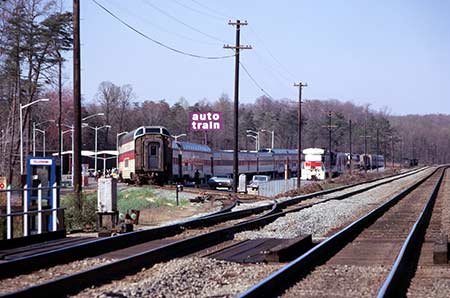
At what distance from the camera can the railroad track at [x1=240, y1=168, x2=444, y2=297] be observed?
10.7 meters

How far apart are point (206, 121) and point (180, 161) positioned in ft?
12.6

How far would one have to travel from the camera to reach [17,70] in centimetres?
5744

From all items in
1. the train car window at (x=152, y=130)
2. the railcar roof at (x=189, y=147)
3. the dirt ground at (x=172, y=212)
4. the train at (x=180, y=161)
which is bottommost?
the dirt ground at (x=172, y=212)

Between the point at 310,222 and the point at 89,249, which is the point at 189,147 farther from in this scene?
the point at 89,249

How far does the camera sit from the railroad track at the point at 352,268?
420 inches

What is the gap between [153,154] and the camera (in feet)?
170

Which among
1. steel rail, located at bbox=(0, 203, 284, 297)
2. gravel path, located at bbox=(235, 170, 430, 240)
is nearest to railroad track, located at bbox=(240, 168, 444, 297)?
gravel path, located at bbox=(235, 170, 430, 240)

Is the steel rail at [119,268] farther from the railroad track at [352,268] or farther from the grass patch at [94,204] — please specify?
the grass patch at [94,204]

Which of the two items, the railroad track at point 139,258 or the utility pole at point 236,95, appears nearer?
the railroad track at point 139,258

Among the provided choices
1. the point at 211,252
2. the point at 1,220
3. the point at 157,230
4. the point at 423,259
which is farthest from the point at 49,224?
the point at 423,259

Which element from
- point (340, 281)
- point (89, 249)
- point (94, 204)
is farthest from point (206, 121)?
point (340, 281)

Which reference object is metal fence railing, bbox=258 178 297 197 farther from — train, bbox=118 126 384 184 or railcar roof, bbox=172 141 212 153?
railcar roof, bbox=172 141 212 153

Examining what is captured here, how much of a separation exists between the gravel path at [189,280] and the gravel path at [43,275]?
1036mm

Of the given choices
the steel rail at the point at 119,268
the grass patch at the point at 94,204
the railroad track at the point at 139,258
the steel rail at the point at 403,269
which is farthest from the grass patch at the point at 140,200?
the steel rail at the point at 403,269
